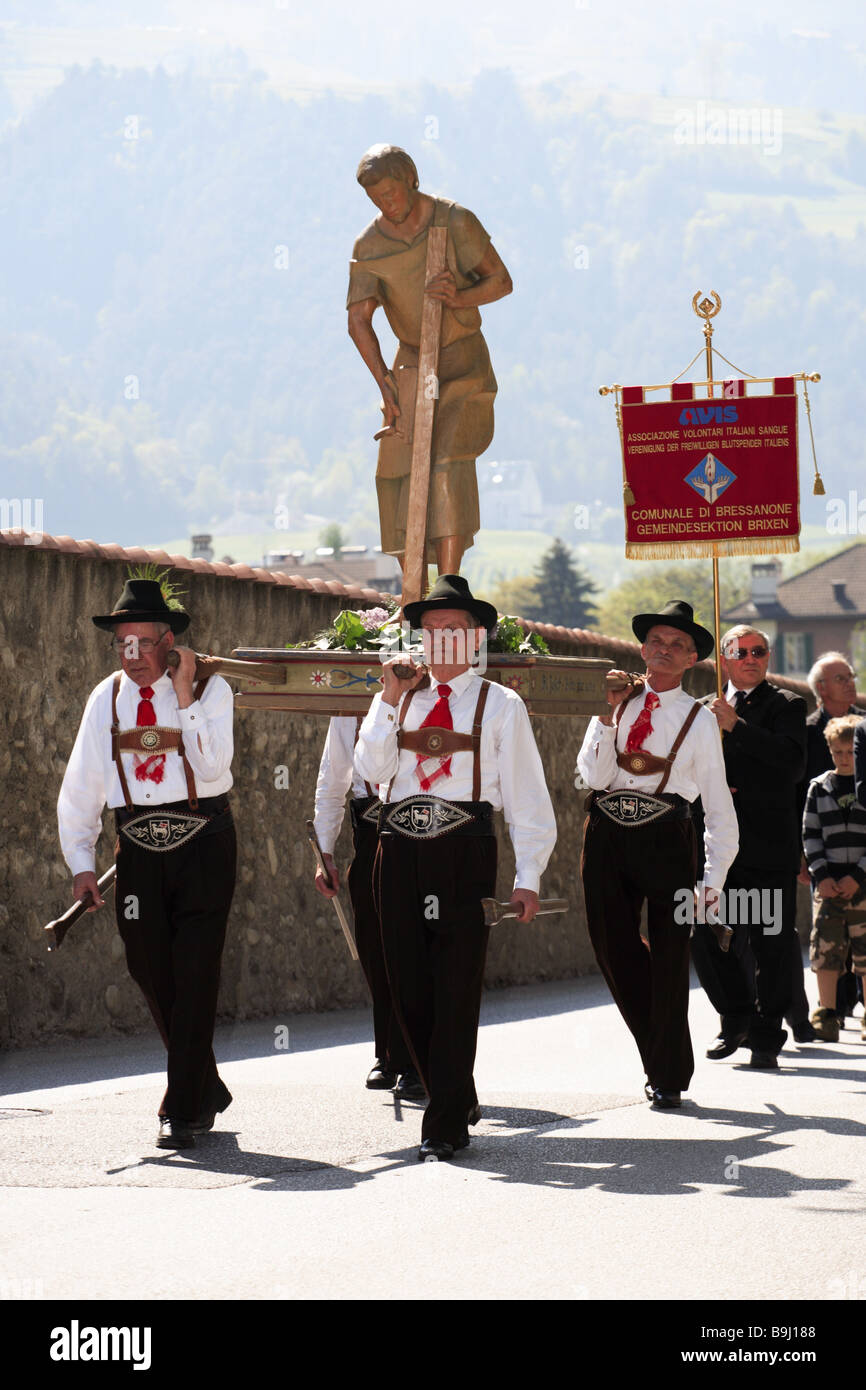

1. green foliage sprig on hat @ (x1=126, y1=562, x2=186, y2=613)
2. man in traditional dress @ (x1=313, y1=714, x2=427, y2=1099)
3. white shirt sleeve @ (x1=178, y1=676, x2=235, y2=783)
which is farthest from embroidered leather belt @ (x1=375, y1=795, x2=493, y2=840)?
green foliage sprig on hat @ (x1=126, y1=562, x2=186, y2=613)

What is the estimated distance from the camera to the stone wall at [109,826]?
10297mm

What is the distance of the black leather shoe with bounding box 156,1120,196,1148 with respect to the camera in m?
7.12

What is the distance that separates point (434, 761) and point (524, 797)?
Result: 0.36m

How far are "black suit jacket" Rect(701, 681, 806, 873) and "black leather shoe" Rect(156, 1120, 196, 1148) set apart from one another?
381 centimetres

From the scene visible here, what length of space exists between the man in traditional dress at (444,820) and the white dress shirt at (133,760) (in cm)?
56

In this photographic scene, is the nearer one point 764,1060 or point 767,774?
point 764,1060

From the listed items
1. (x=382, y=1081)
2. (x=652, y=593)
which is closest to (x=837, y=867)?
(x=382, y=1081)

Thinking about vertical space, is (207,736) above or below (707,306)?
below

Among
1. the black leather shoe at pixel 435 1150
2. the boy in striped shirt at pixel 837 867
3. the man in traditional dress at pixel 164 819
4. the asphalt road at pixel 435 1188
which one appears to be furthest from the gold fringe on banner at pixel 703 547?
the black leather shoe at pixel 435 1150

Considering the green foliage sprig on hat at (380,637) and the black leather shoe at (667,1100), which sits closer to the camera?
the black leather shoe at (667,1100)

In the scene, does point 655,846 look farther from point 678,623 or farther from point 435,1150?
point 435,1150

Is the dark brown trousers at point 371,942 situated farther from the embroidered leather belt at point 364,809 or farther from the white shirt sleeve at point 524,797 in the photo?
the white shirt sleeve at point 524,797

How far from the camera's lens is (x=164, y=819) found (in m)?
7.45
